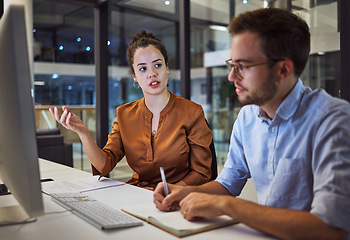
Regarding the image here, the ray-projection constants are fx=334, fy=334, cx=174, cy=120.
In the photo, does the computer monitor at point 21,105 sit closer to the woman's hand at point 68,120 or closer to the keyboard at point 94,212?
the keyboard at point 94,212

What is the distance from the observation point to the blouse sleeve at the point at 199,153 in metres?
1.91

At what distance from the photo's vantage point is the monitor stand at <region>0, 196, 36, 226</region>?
3.60 feet

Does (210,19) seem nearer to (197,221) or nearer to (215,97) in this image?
(215,97)

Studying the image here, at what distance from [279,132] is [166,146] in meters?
0.85

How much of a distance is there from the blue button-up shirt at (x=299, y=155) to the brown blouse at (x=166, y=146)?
18.9 inches

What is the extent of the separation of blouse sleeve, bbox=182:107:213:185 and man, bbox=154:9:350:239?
1.87 feet

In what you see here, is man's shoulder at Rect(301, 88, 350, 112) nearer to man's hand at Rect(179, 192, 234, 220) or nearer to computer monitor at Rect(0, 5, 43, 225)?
man's hand at Rect(179, 192, 234, 220)

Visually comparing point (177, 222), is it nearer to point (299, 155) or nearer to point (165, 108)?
point (299, 155)

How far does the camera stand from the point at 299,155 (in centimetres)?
112

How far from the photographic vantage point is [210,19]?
4.51 metres

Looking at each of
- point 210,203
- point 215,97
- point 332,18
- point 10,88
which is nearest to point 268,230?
point 210,203

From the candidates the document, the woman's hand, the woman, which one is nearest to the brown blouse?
the woman

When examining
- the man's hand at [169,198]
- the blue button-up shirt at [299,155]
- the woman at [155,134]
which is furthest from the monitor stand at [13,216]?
the blue button-up shirt at [299,155]

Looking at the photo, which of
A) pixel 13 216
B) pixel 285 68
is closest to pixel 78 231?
pixel 13 216
